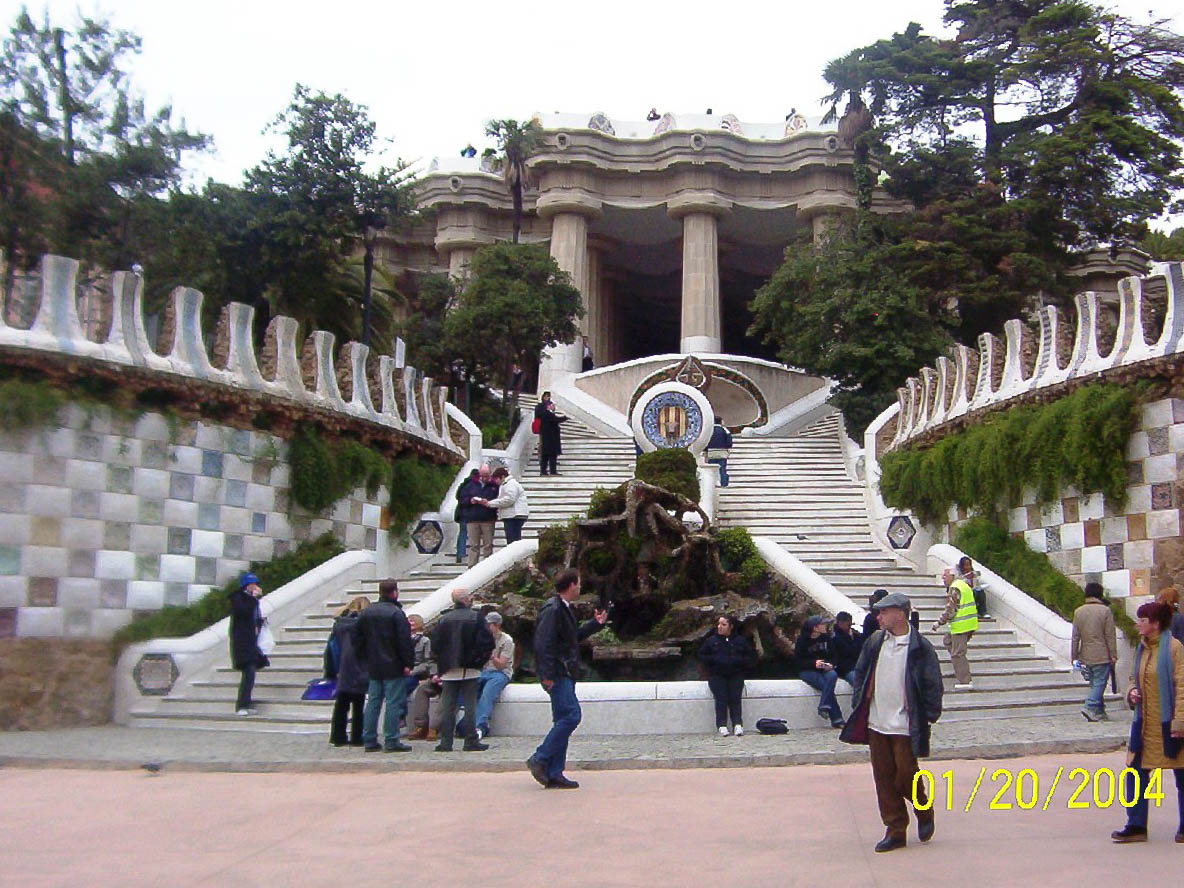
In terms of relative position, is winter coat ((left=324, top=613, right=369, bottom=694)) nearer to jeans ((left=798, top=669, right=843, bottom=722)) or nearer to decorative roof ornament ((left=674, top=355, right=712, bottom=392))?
jeans ((left=798, top=669, right=843, bottom=722))

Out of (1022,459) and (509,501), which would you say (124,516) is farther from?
(1022,459)

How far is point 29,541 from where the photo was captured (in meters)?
13.5

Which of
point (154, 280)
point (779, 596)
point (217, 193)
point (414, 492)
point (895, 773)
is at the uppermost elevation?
point (217, 193)

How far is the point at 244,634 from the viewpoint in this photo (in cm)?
1276

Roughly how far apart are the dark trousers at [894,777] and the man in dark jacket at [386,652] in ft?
16.5

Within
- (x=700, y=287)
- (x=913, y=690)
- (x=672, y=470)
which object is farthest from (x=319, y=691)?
(x=700, y=287)

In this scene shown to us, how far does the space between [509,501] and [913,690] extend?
431 inches

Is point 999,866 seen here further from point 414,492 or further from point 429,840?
point 414,492

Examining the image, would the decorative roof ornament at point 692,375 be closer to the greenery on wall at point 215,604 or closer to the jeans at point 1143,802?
the greenery on wall at point 215,604

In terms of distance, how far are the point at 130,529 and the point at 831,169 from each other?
94.7 ft

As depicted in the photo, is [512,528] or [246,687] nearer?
[246,687]

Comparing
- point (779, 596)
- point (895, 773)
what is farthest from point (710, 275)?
point (895, 773)

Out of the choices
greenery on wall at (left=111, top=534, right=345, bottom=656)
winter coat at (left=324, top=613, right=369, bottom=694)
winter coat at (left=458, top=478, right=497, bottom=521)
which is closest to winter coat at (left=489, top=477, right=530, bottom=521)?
winter coat at (left=458, top=478, right=497, bottom=521)

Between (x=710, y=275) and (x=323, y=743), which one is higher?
(x=710, y=275)
